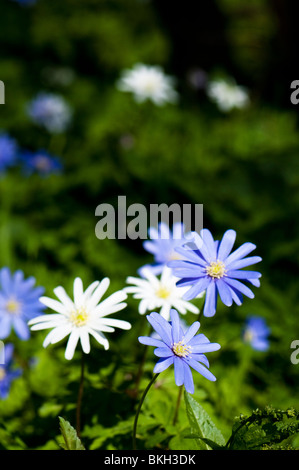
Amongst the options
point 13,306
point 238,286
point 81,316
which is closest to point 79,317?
point 81,316

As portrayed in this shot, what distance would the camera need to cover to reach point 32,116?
4367mm

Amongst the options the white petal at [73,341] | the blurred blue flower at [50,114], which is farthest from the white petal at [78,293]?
the blurred blue flower at [50,114]

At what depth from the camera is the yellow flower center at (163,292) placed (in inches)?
70.0

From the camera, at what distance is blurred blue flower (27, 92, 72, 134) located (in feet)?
Answer: 14.2

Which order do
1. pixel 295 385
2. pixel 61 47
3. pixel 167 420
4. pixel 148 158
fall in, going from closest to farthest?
pixel 167 420 < pixel 295 385 < pixel 148 158 < pixel 61 47

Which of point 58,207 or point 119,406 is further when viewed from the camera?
point 58,207

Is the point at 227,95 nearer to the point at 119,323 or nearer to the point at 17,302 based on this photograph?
the point at 17,302

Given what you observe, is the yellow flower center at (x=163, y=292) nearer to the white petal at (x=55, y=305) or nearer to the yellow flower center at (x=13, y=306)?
the white petal at (x=55, y=305)
